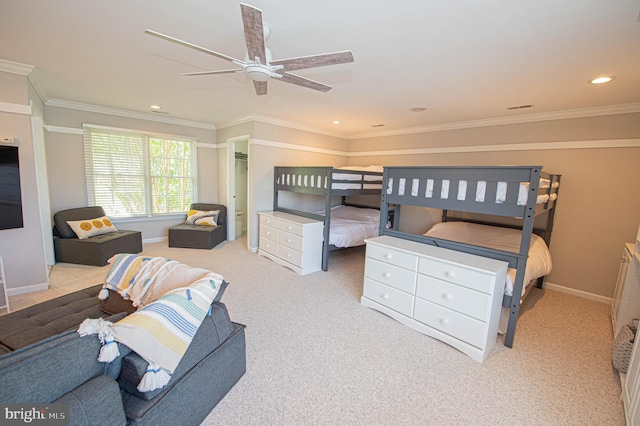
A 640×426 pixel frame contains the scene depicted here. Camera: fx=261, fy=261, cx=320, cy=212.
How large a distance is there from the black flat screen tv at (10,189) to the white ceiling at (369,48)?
36.6 inches

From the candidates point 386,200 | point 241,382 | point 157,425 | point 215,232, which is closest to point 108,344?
point 157,425

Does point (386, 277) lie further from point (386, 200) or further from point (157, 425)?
point (157, 425)

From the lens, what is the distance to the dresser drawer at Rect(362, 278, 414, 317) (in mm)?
2576

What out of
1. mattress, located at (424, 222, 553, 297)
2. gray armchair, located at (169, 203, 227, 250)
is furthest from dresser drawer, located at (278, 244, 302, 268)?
mattress, located at (424, 222, 553, 297)

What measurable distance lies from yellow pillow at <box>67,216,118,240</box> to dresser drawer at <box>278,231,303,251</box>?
2.81 meters

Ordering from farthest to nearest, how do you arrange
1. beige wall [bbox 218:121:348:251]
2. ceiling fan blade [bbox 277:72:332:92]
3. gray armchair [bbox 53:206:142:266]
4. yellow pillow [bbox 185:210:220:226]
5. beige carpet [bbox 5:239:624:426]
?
yellow pillow [bbox 185:210:220:226], beige wall [bbox 218:121:348:251], gray armchair [bbox 53:206:142:266], ceiling fan blade [bbox 277:72:332:92], beige carpet [bbox 5:239:624:426]

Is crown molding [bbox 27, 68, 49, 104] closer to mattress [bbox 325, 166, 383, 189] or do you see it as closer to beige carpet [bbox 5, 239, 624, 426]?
beige carpet [bbox 5, 239, 624, 426]

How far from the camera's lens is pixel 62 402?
88 cm

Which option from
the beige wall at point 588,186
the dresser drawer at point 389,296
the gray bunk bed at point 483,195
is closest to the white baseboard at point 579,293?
the beige wall at point 588,186

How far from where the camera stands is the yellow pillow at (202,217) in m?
5.13

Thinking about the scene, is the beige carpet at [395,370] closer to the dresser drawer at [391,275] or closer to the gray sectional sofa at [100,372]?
the gray sectional sofa at [100,372]

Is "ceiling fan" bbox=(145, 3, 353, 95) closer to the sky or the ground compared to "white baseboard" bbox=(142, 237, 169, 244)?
closer to the sky

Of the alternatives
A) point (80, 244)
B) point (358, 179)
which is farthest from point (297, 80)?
point (80, 244)

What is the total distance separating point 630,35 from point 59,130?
21.3 feet
